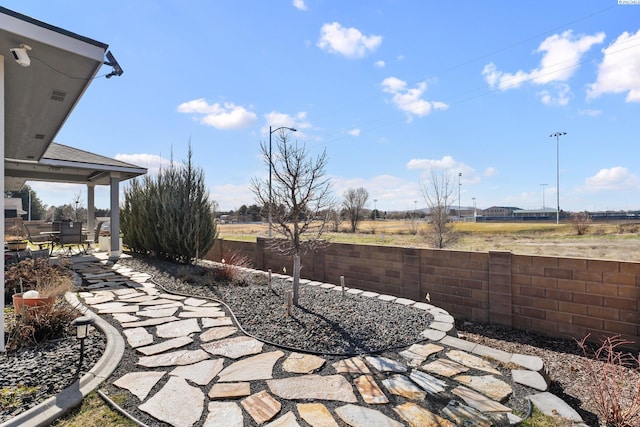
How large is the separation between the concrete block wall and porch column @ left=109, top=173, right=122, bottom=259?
6476 millimetres

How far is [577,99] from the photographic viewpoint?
33.3 ft

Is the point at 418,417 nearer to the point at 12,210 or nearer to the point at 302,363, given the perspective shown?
the point at 302,363

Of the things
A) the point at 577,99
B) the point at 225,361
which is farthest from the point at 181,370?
the point at 577,99

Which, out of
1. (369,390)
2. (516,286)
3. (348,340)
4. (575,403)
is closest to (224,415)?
(369,390)

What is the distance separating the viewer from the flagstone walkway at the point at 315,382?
2.16 meters

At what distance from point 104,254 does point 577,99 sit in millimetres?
15194

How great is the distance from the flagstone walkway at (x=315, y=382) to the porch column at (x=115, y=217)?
19.8 feet

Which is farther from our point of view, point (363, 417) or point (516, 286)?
point (516, 286)

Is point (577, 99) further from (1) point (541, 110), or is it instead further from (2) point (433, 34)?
(2) point (433, 34)

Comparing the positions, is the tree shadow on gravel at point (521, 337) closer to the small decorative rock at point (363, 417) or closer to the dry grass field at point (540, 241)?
the dry grass field at point (540, 241)

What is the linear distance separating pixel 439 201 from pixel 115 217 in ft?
32.2

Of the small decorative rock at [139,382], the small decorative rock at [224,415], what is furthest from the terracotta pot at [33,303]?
the small decorative rock at [224,415]

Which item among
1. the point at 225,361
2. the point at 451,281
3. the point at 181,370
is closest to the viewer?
the point at 181,370

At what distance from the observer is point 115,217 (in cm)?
903
